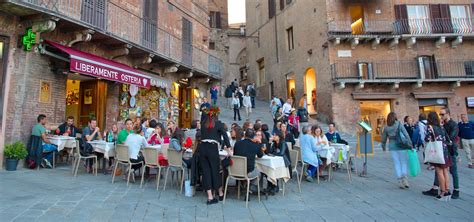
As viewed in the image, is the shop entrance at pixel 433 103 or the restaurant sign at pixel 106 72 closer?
the restaurant sign at pixel 106 72

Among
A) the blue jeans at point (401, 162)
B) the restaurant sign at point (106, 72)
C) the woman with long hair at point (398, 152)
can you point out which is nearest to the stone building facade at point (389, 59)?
the woman with long hair at point (398, 152)

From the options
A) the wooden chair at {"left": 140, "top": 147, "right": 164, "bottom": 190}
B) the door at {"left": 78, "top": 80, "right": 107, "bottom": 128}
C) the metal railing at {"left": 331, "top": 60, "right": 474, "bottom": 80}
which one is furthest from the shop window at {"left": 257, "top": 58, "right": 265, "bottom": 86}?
the wooden chair at {"left": 140, "top": 147, "right": 164, "bottom": 190}

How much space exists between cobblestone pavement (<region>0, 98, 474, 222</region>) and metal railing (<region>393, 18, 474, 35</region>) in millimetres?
13620

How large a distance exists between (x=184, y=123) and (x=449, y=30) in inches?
662

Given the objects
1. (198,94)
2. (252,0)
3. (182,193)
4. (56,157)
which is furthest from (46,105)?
(252,0)

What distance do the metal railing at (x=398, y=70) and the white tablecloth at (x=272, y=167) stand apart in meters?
13.0

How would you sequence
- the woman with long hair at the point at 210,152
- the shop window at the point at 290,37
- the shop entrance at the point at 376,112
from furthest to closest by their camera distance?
the shop window at the point at 290,37 → the shop entrance at the point at 376,112 → the woman with long hair at the point at 210,152

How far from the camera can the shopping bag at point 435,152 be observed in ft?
17.8

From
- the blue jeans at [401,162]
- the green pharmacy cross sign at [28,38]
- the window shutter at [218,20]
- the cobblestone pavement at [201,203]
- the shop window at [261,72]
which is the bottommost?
the cobblestone pavement at [201,203]

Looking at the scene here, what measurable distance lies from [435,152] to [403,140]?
2.85 ft

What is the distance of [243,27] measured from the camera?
1259 inches

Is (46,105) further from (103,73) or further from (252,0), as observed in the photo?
(252,0)

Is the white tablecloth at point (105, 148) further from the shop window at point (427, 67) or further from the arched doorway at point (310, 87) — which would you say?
the shop window at point (427, 67)

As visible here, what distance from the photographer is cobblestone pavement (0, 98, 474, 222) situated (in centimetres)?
433
